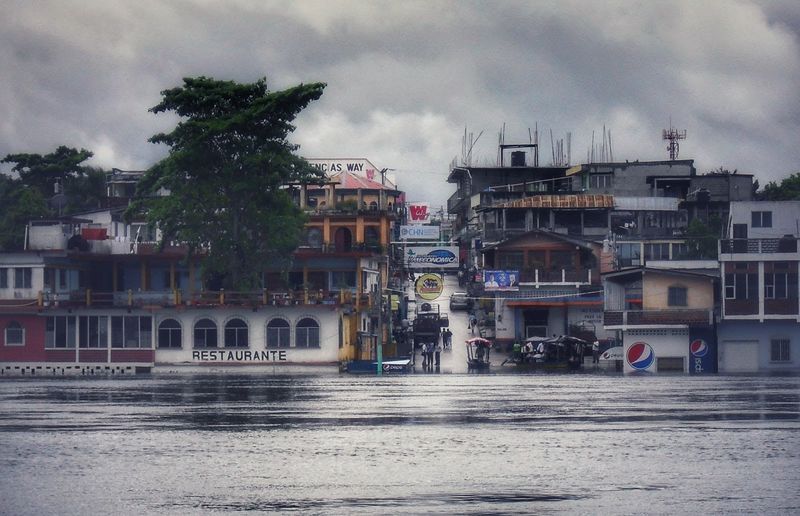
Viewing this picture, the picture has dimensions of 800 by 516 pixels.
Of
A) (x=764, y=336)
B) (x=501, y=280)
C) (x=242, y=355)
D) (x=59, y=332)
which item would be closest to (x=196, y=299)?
(x=242, y=355)

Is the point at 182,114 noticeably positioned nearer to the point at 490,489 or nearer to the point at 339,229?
the point at 339,229

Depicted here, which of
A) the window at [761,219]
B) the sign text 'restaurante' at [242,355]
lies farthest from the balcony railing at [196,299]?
the window at [761,219]

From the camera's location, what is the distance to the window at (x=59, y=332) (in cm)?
11450

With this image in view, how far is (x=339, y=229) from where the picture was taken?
132 m

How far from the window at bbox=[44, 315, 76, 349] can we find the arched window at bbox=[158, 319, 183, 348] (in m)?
6.80

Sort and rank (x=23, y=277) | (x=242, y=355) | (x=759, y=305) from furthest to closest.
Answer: (x=23, y=277)
(x=242, y=355)
(x=759, y=305)

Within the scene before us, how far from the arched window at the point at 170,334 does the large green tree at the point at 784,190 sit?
2608 inches

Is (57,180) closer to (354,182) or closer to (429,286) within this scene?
(354,182)

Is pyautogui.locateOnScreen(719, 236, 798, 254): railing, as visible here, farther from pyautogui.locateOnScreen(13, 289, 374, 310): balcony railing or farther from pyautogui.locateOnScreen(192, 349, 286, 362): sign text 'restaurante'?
pyautogui.locateOnScreen(192, 349, 286, 362): sign text 'restaurante'

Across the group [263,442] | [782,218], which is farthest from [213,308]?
[263,442]

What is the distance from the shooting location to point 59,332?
115 m

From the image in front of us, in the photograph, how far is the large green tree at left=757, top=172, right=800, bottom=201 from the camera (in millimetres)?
151375

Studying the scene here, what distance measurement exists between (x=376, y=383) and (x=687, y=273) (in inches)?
1130

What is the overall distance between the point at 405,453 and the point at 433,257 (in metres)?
77.3
